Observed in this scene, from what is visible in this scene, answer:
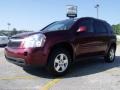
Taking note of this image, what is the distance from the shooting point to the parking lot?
20.7ft

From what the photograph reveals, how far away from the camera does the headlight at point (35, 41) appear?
7.01 meters

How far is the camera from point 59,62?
24.4 feet

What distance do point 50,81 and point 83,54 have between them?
1.81 meters

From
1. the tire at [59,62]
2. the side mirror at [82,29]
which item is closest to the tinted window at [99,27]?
the side mirror at [82,29]

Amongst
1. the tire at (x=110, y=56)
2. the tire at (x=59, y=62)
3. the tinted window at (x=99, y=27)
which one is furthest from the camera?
the tire at (x=110, y=56)

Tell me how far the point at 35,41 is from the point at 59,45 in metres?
0.77

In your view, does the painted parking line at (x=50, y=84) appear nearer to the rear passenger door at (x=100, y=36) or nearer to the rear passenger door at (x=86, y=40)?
the rear passenger door at (x=86, y=40)

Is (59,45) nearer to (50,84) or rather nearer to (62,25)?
(62,25)

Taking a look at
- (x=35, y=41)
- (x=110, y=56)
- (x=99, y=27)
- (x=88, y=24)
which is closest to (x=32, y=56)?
(x=35, y=41)

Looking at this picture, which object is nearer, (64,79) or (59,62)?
(64,79)

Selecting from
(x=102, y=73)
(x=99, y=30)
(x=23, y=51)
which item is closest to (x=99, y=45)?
(x=99, y=30)

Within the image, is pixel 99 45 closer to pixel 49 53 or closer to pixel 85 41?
pixel 85 41

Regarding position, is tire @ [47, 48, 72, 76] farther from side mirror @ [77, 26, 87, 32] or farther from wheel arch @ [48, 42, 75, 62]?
side mirror @ [77, 26, 87, 32]

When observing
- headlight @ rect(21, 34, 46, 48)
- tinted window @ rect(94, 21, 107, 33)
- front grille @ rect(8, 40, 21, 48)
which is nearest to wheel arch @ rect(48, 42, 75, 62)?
headlight @ rect(21, 34, 46, 48)
